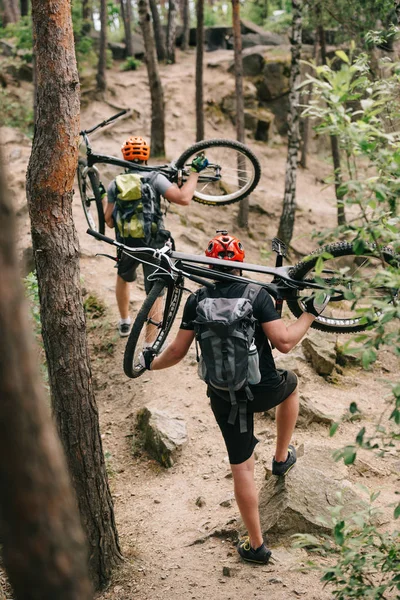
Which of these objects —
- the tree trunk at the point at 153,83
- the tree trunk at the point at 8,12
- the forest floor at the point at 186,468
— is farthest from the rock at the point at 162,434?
the tree trunk at the point at 8,12

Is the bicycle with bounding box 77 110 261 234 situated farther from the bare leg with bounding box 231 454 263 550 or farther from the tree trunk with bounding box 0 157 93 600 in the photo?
the tree trunk with bounding box 0 157 93 600

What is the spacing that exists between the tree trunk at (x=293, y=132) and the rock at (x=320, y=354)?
17.9 feet

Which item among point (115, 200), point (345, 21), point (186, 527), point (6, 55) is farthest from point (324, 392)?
point (6, 55)

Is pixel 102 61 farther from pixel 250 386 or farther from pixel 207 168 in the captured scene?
pixel 250 386

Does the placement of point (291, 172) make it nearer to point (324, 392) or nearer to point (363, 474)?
point (324, 392)

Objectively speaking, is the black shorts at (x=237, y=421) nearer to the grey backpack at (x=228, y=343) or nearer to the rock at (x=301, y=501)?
the grey backpack at (x=228, y=343)

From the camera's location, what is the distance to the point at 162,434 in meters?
7.23

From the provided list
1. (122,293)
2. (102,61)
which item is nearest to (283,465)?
(122,293)

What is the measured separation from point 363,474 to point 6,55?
2082 cm

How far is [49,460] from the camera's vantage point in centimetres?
211

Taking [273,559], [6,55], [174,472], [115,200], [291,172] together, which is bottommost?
[174,472]

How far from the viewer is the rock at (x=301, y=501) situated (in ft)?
17.7

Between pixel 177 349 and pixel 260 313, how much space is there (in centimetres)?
74

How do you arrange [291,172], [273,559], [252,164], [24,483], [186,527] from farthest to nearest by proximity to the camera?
1. [291,172]
2. [252,164]
3. [186,527]
4. [273,559]
5. [24,483]
